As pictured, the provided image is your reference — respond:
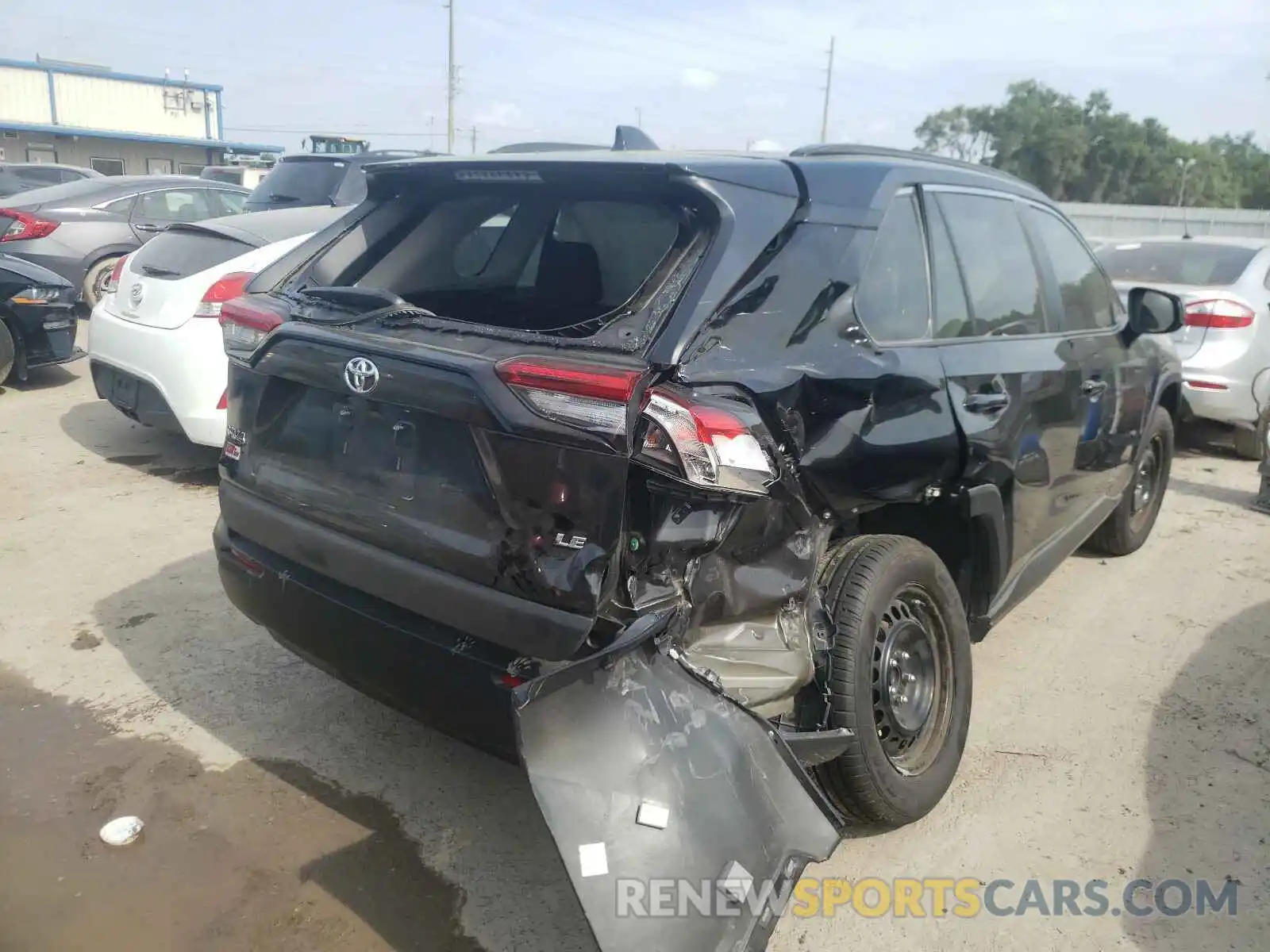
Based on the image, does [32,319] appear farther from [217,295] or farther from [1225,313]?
[1225,313]

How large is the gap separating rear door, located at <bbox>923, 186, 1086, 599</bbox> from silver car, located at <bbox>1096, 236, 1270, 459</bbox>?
3696 millimetres

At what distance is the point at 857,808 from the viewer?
278 centimetres

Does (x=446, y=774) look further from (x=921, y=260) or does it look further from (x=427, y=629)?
(x=921, y=260)

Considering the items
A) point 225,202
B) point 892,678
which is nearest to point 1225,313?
point 892,678

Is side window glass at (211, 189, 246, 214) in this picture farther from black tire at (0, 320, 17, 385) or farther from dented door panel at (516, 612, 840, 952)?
dented door panel at (516, 612, 840, 952)

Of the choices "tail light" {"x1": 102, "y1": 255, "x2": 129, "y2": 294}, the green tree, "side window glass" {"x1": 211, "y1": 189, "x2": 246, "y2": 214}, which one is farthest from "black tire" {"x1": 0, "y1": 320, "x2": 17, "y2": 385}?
the green tree

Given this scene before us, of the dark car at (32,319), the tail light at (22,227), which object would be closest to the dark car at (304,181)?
the tail light at (22,227)

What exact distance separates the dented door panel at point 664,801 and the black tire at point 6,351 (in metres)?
7.42

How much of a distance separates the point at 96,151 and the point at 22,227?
34037 mm

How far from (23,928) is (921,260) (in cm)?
307

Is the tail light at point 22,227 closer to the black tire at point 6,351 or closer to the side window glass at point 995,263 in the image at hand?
the black tire at point 6,351

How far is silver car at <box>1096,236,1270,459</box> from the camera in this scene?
23.1 feet

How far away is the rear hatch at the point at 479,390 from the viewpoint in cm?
218

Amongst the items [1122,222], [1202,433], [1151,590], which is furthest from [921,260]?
[1122,222]
